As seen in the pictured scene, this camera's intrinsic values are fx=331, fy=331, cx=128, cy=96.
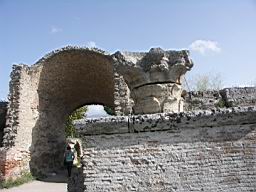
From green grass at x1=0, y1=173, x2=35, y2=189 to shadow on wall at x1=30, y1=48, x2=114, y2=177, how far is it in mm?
611

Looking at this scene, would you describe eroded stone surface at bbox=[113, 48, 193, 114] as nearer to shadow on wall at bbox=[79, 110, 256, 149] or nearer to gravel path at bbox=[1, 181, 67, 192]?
shadow on wall at bbox=[79, 110, 256, 149]

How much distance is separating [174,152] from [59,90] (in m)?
12.6

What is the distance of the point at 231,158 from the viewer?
3.81 metres

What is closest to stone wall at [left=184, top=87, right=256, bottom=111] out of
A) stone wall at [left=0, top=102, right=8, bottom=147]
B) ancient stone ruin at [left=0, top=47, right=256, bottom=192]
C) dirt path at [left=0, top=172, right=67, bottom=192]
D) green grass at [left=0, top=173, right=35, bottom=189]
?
dirt path at [left=0, top=172, right=67, bottom=192]

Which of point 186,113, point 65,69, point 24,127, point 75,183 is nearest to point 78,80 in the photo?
point 65,69

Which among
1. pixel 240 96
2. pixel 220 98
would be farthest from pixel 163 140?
pixel 220 98

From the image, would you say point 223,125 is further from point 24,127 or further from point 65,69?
point 65,69

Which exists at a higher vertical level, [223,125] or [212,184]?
[223,125]

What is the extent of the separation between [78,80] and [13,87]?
11.5 ft

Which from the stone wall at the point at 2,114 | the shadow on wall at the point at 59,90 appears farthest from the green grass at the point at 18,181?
the stone wall at the point at 2,114

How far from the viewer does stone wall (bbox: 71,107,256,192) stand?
3752 millimetres

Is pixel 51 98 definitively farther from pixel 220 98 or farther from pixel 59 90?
pixel 220 98

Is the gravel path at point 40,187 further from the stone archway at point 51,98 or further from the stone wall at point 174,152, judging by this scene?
the stone wall at point 174,152

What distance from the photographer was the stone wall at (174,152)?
375 cm
